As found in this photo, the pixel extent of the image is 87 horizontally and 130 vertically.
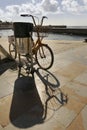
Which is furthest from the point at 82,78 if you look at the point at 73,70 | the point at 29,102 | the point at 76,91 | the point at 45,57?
the point at 29,102

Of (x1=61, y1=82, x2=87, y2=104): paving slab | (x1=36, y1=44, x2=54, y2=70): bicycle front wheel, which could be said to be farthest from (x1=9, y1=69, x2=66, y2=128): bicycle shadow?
(x1=36, y1=44, x2=54, y2=70): bicycle front wheel

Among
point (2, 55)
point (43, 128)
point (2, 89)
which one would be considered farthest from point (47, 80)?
point (2, 55)

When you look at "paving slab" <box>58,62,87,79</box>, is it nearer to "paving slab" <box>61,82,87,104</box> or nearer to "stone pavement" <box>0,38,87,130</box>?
"stone pavement" <box>0,38,87,130</box>

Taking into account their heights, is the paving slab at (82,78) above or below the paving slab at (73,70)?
above

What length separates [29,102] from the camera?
2699mm

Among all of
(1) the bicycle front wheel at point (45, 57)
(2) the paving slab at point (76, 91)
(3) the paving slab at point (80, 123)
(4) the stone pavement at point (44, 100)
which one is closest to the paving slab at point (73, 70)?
(4) the stone pavement at point (44, 100)

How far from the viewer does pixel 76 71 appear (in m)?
4.22

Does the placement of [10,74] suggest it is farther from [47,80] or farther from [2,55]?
[2,55]

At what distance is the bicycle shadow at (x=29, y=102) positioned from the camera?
2238 mm

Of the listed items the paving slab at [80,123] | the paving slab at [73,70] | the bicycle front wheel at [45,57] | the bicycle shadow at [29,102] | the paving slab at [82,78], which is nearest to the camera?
the paving slab at [80,123]

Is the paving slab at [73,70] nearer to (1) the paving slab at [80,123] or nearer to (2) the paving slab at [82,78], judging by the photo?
(2) the paving slab at [82,78]

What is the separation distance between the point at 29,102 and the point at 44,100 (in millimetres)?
244

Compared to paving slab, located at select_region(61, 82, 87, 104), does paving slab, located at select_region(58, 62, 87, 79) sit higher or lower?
lower

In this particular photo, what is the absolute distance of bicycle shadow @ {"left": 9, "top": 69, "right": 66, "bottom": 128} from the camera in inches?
88.1
